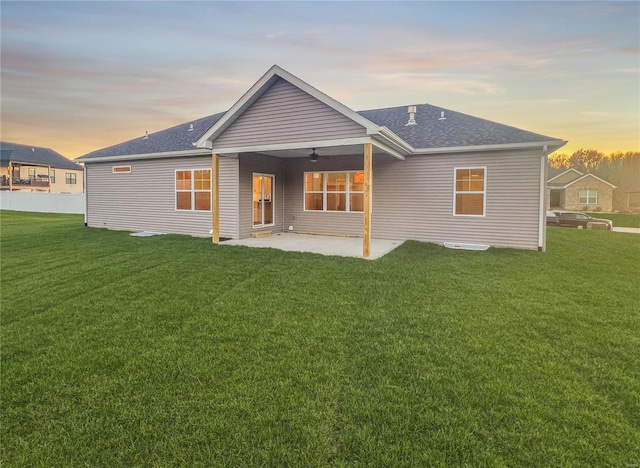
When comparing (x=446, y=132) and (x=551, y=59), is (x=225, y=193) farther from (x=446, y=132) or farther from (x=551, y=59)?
(x=551, y=59)

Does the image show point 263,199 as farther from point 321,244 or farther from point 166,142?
point 166,142

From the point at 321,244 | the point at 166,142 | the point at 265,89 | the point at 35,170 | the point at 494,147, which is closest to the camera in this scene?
the point at 265,89

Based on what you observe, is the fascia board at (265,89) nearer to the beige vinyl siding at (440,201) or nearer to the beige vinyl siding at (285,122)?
the beige vinyl siding at (285,122)

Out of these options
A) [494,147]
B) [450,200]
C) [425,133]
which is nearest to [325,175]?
[425,133]

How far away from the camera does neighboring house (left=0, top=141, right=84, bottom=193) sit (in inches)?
1366

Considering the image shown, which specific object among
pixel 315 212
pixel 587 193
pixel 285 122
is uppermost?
pixel 285 122

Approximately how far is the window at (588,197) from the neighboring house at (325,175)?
2935cm

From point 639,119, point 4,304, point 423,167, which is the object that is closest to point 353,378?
point 4,304

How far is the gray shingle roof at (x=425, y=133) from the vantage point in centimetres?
959

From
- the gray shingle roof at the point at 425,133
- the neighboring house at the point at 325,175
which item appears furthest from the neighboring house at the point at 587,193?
the neighboring house at the point at 325,175

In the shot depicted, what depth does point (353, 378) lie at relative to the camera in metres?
2.92

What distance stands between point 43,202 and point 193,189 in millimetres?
21261

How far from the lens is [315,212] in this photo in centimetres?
1219

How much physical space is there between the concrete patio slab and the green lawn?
223cm
